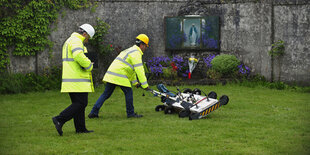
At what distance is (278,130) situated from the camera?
7855 millimetres

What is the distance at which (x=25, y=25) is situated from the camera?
48.6ft

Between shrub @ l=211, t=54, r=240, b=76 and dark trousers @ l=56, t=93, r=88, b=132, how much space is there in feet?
25.8

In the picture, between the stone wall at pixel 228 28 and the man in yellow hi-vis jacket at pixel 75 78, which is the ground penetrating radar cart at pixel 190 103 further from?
the stone wall at pixel 228 28

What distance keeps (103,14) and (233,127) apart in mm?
8758

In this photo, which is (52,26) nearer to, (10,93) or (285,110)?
(10,93)

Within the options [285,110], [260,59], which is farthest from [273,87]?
[285,110]

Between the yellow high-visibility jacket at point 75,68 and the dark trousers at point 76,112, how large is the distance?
171mm

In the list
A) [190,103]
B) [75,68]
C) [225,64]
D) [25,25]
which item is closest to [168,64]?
[225,64]

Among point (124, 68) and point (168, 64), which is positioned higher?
point (124, 68)

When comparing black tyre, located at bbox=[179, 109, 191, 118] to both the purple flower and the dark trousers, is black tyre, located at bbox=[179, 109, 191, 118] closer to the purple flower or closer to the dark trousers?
the dark trousers

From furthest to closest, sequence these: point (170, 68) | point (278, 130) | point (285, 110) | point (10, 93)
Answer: point (170, 68) < point (10, 93) < point (285, 110) < point (278, 130)

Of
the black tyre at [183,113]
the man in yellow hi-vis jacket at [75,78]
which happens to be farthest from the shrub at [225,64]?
the man in yellow hi-vis jacket at [75,78]

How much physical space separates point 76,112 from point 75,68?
75cm

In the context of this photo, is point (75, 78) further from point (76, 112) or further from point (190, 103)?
point (190, 103)
